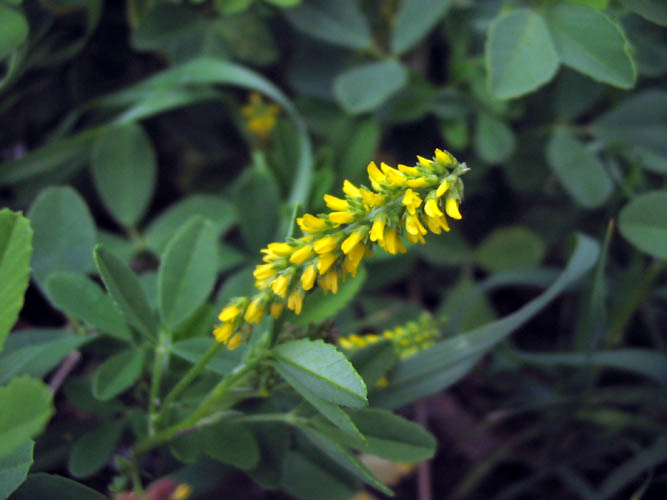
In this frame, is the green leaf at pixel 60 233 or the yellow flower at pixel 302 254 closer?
the yellow flower at pixel 302 254

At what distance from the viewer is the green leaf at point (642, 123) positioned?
5.85 feet

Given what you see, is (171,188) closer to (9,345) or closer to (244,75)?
(244,75)

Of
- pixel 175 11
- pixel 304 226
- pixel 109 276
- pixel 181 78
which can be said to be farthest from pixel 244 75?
pixel 304 226

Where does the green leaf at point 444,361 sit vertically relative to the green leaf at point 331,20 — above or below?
below

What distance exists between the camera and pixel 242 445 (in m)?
1.19

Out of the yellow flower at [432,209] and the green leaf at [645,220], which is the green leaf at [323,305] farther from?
the green leaf at [645,220]

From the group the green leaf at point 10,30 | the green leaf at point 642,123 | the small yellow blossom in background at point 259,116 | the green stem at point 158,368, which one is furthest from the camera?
the small yellow blossom in background at point 259,116

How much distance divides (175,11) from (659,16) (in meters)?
1.18

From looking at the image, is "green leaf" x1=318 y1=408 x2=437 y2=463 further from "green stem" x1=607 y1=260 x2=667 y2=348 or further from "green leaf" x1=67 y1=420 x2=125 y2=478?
"green stem" x1=607 y1=260 x2=667 y2=348

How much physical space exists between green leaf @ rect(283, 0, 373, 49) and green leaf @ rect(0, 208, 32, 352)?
1034mm

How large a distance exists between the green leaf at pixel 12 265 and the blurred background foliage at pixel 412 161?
408 mm

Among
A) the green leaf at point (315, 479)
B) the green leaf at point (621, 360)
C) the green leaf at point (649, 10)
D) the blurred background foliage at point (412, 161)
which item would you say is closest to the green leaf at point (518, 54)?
the blurred background foliage at point (412, 161)

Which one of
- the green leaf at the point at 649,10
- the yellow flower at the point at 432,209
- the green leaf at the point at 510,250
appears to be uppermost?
the green leaf at the point at 649,10

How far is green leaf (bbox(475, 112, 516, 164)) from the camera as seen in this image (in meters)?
1.77
